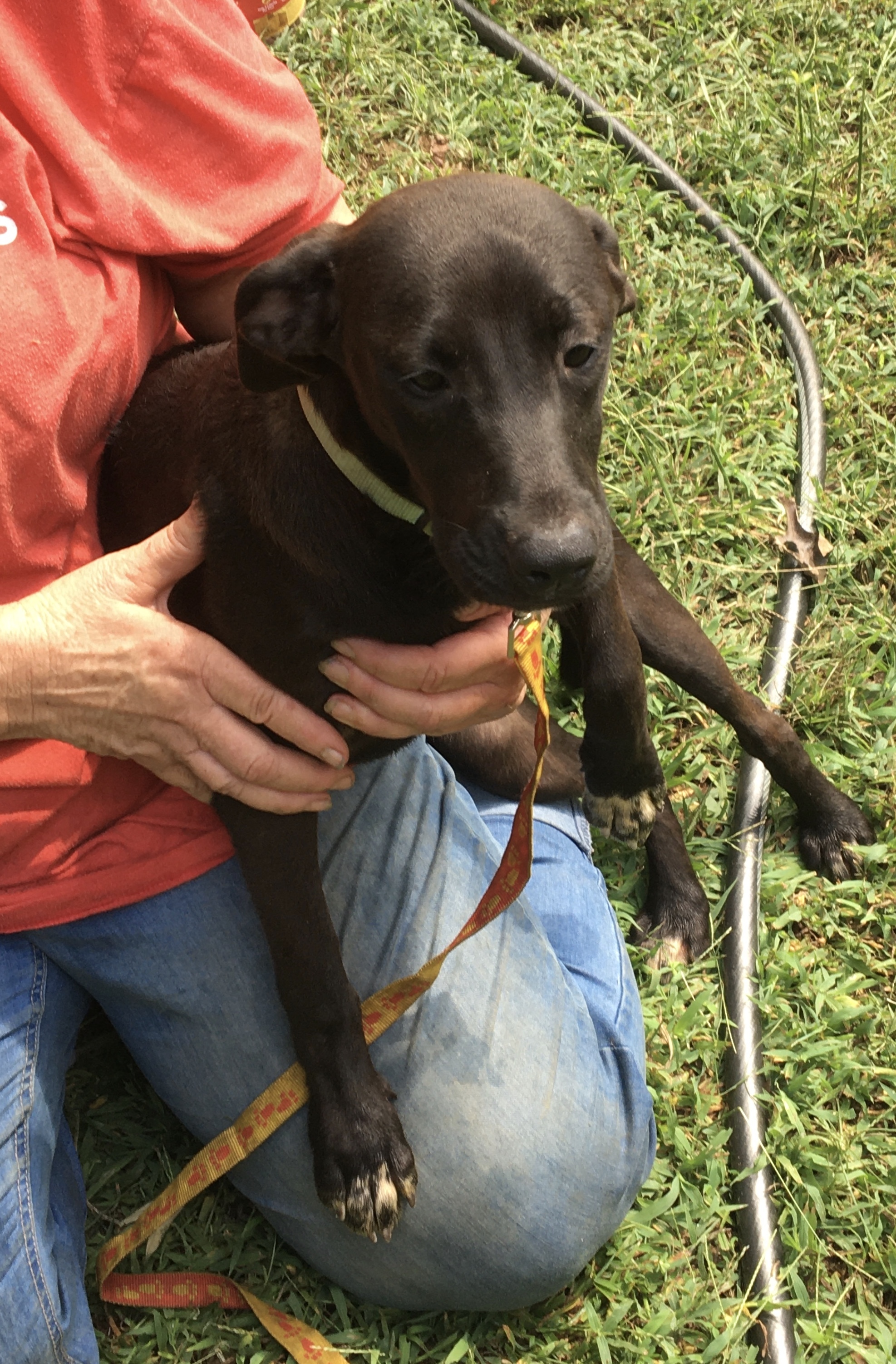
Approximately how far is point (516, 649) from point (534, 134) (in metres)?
2.77

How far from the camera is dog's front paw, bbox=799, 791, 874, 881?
3.28 metres

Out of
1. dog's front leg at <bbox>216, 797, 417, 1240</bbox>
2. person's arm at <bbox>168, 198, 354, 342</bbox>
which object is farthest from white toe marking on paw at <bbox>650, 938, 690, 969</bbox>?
person's arm at <bbox>168, 198, 354, 342</bbox>

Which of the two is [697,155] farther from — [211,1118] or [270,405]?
[211,1118]

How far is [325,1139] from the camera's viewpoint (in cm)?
259

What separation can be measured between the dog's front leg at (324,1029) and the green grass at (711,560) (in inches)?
16.3

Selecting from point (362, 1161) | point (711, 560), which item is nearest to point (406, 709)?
→ point (362, 1161)

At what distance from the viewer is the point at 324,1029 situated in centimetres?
257

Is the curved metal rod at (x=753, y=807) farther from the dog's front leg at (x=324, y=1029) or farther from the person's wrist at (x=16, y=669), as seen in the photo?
the person's wrist at (x=16, y=669)

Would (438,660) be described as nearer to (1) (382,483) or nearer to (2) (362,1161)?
(1) (382,483)

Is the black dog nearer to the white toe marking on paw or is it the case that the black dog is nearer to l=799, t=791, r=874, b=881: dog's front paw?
the white toe marking on paw

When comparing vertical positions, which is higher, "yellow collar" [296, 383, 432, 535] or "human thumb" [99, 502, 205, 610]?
"yellow collar" [296, 383, 432, 535]

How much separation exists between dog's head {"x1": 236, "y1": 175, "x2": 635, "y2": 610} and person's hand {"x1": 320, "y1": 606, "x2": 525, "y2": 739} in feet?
1.01

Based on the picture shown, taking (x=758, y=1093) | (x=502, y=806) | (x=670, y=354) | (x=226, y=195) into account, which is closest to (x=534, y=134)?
(x=670, y=354)

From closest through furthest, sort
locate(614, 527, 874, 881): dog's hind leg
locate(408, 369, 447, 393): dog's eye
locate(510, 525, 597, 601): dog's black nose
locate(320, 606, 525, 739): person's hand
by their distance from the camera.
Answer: locate(510, 525, 597, 601): dog's black nose < locate(408, 369, 447, 393): dog's eye < locate(320, 606, 525, 739): person's hand < locate(614, 527, 874, 881): dog's hind leg
